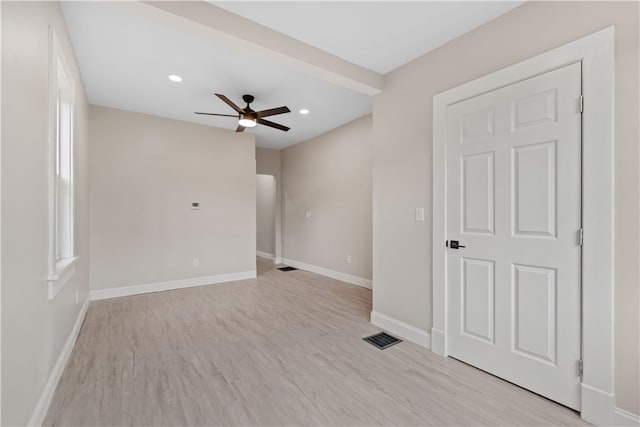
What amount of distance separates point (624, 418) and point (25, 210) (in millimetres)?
3347

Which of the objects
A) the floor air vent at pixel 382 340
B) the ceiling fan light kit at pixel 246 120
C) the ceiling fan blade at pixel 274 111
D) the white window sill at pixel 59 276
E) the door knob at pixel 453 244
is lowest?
the floor air vent at pixel 382 340

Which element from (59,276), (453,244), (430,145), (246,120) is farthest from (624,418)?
(246,120)

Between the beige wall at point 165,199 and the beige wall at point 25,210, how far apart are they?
237cm

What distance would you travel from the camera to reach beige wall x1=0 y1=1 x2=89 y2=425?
4.04ft

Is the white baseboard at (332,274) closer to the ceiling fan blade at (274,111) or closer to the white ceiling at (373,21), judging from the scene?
the ceiling fan blade at (274,111)

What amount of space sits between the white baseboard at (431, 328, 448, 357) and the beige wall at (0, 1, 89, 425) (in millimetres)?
2668

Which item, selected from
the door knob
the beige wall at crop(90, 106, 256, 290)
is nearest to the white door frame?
the door knob

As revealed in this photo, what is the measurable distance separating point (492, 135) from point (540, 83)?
1.34ft

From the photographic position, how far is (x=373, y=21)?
7.26 feet

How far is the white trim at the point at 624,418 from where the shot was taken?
5.06 feet

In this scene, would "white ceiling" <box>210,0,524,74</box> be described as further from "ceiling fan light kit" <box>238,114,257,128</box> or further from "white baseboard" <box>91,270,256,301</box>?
"white baseboard" <box>91,270,256,301</box>

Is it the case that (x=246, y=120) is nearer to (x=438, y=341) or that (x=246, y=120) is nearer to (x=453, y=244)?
(x=453, y=244)

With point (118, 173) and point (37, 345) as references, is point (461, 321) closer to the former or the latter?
point (37, 345)

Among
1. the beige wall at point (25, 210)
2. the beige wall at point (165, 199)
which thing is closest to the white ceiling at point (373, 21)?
the beige wall at point (25, 210)
